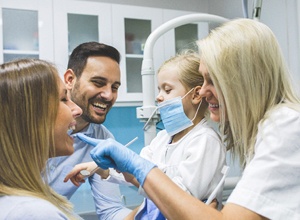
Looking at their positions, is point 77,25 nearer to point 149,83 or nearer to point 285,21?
point 149,83

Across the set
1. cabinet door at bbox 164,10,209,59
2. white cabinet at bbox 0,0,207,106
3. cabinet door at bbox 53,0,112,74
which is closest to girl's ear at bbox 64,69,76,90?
white cabinet at bbox 0,0,207,106

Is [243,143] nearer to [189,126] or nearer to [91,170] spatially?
[189,126]

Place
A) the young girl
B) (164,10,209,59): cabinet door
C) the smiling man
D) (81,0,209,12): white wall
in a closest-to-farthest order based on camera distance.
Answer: the young girl, the smiling man, (164,10,209,59): cabinet door, (81,0,209,12): white wall

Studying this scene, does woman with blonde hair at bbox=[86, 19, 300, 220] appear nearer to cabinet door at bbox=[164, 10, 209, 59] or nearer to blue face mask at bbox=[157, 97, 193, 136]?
blue face mask at bbox=[157, 97, 193, 136]

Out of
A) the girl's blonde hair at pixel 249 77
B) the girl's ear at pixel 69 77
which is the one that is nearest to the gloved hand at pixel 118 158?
the girl's blonde hair at pixel 249 77

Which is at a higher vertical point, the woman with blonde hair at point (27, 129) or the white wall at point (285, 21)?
the white wall at point (285, 21)

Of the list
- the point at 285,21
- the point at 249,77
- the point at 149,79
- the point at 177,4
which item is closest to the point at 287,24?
the point at 285,21

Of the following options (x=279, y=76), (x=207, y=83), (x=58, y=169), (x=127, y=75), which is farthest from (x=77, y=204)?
(x=279, y=76)

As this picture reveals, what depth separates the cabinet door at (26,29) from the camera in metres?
2.32

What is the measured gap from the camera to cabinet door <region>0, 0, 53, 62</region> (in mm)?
2324

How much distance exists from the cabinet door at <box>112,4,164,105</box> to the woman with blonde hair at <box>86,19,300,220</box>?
1.54 meters

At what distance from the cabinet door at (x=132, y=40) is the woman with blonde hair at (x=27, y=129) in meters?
1.71

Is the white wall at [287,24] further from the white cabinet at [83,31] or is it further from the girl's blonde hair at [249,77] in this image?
the girl's blonde hair at [249,77]

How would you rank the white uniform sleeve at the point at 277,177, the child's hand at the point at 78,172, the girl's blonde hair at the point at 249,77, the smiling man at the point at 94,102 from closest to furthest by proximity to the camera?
the white uniform sleeve at the point at 277,177 → the girl's blonde hair at the point at 249,77 → the child's hand at the point at 78,172 → the smiling man at the point at 94,102
